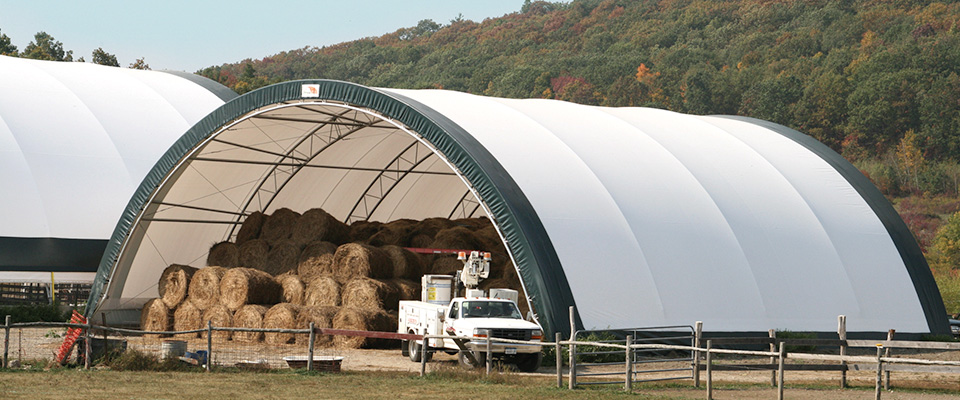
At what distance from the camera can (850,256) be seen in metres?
28.8

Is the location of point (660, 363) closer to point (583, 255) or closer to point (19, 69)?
point (583, 255)

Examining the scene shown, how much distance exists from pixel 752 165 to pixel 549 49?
106 metres

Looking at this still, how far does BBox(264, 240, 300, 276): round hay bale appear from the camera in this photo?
3209cm

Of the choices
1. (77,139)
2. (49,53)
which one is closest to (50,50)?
(49,53)

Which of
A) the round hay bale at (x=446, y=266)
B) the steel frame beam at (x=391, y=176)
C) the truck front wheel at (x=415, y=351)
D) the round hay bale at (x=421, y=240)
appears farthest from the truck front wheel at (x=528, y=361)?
the steel frame beam at (x=391, y=176)

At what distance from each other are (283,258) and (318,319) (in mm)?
4733

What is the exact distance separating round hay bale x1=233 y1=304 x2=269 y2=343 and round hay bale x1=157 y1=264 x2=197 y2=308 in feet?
8.97

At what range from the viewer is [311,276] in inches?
1233

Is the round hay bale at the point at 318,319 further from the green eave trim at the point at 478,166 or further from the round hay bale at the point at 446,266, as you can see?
the green eave trim at the point at 478,166

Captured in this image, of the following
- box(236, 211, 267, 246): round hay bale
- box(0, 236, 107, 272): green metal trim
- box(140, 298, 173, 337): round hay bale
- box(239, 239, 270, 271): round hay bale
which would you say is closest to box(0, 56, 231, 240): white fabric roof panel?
box(0, 236, 107, 272): green metal trim

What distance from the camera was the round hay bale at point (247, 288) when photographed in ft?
98.5

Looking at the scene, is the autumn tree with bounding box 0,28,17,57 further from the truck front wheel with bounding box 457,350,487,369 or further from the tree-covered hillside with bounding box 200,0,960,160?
the truck front wheel with bounding box 457,350,487,369

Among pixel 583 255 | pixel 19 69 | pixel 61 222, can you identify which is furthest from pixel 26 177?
pixel 583 255

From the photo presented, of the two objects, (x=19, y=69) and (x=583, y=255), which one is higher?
(x=19, y=69)
